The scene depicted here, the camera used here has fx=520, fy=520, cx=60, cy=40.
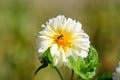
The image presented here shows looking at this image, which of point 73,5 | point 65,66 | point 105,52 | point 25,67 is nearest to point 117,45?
point 105,52

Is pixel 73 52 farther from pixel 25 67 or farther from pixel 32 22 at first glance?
pixel 32 22

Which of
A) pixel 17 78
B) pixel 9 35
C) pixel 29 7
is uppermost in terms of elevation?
pixel 29 7

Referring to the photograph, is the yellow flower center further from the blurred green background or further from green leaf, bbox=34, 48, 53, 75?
the blurred green background

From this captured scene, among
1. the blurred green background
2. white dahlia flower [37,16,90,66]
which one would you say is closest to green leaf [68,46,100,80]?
white dahlia flower [37,16,90,66]

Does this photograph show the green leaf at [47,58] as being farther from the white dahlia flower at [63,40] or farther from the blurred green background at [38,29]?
the blurred green background at [38,29]

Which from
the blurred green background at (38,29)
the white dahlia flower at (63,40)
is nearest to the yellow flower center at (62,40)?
the white dahlia flower at (63,40)

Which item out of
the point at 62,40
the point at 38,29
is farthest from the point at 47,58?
the point at 38,29
